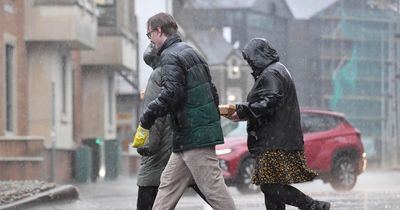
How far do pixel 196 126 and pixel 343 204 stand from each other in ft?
22.8

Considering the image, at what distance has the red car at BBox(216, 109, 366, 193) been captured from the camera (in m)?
21.7

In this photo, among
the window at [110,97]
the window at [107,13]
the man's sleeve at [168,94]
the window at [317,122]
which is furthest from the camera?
the window at [110,97]

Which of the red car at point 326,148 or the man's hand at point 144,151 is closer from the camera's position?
the man's hand at point 144,151

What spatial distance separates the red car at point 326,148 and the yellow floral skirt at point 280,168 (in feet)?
37.1

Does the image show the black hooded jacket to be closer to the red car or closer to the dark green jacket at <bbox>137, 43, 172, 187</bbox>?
the dark green jacket at <bbox>137, 43, 172, 187</bbox>

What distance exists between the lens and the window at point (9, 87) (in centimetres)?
2959

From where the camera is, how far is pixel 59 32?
31.4 meters

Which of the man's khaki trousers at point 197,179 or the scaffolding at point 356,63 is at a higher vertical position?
the scaffolding at point 356,63

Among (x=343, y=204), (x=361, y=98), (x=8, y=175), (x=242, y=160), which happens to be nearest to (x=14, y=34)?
(x=8, y=175)

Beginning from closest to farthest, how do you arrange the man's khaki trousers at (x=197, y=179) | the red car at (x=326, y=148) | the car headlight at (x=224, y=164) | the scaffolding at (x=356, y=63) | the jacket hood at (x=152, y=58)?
the man's khaki trousers at (x=197, y=179), the jacket hood at (x=152, y=58), the car headlight at (x=224, y=164), the red car at (x=326, y=148), the scaffolding at (x=356, y=63)

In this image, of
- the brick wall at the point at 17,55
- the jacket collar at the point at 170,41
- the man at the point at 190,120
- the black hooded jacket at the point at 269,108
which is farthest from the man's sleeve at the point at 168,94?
the brick wall at the point at 17,55

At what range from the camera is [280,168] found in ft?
32.8

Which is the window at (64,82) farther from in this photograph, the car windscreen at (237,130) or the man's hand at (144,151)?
the man's hand at (144,151)

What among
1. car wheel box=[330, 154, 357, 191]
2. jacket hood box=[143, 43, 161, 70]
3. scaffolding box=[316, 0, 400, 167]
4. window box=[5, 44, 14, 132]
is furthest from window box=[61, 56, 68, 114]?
scaffolding box=[316, 0, 400, 167]
